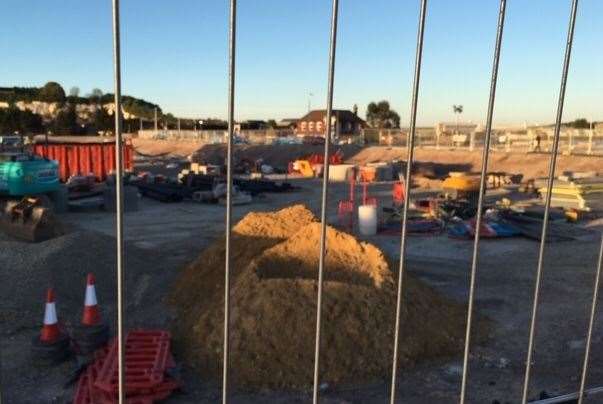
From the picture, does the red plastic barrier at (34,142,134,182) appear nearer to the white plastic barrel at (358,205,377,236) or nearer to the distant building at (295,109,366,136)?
the white plastic barrel at (358,205,377,236)

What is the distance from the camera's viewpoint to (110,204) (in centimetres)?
1945

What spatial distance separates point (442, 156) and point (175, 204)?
2098 centimetres

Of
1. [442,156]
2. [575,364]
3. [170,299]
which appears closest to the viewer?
[575,364]

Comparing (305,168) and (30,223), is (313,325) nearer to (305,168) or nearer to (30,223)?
(30,223)

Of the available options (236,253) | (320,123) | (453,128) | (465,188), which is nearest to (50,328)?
(236,253)

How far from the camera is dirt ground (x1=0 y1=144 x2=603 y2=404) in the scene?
5613 mm

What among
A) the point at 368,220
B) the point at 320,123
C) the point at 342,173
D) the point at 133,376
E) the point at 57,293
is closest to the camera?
the point at 133,376

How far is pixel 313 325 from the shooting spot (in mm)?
6168

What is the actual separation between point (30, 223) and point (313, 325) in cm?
891

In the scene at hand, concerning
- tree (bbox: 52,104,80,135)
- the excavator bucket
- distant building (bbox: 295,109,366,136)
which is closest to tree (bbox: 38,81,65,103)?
tree (bbox: 52,104,80,135)

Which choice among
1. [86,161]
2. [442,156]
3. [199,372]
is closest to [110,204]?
[86,161]

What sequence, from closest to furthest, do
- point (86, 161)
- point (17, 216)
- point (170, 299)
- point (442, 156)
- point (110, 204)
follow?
point (170, 299), point (17, 216), point (110, 204), point (86, 161), point (442, 156)

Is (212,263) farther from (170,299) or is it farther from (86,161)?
(86,161)

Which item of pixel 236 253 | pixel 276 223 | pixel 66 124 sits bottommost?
pixel 236 253
